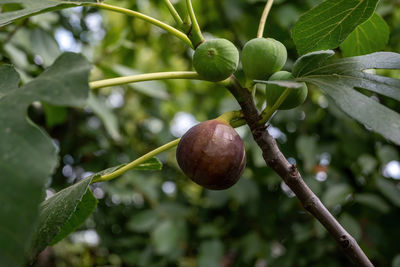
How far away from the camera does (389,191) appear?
6.33ft

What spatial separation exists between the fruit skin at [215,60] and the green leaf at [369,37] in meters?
0.37

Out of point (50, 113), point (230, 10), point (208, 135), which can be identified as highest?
point (208, 135)

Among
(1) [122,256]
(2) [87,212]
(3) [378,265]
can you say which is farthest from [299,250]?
(2) [87,212]

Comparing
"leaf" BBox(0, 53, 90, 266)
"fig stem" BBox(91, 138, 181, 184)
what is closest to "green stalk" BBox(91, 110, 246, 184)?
"fig stem" BBox(91, 138, 181, 184)

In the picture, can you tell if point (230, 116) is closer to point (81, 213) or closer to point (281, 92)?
point (281, 92)

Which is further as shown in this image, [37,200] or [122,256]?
→ [122,256]

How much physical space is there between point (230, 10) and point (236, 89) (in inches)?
64.0

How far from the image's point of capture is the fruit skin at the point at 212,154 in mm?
701

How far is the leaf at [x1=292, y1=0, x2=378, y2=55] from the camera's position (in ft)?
2.43

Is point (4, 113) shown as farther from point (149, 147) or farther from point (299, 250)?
point (149, 147)

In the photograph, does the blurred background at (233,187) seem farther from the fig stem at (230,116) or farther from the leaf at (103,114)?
the fig stem at (230,116)

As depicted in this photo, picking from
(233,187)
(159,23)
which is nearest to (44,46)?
(233,187)

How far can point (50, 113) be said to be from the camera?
1.90m

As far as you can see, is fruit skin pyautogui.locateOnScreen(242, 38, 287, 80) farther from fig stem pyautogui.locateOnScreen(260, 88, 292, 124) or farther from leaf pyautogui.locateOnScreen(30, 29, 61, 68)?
leaf pyautogui.locateOnScreen(30, 29, 61, 68)
